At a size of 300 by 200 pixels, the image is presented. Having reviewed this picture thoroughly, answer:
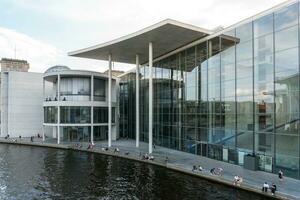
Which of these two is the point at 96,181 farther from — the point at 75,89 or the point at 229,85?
the point at 75,89

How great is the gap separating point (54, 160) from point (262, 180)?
2386cm

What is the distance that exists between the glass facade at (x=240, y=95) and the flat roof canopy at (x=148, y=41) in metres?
1.87

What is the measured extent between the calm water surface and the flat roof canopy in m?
15.6

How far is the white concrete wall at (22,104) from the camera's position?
6022 centimetres

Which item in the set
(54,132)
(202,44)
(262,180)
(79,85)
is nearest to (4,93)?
(54,132)

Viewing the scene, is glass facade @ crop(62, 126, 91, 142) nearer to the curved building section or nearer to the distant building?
the curved building section

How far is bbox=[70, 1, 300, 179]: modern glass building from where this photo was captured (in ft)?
85.7

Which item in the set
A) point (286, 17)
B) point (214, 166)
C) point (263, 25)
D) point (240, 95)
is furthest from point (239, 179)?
point (263, 25)

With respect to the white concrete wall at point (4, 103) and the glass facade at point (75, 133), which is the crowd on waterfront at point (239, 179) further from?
the white concrete wall at point (4, 103)

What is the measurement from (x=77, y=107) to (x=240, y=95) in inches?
1170

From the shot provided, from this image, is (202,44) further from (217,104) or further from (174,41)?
(217,104)

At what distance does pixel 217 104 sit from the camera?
34469mm

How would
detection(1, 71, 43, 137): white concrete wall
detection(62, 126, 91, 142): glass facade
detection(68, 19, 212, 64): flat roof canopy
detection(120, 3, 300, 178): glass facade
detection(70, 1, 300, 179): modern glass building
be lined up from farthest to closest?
detection(1, 71, 43, 137): white concrete wall → detection(62, 126, 91, 142): glass facade → detection(68, 19, 212, 64): flat roof canopy → detection(70, 1, 300, 179): modern glass building → detection(120, 3, 300, 178): glass facade

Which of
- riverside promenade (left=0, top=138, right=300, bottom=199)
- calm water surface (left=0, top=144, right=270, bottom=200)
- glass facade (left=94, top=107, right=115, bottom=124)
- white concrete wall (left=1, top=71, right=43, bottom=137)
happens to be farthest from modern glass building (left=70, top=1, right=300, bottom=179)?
white concrete wall (left=1, top=71, right=43, bottom=137)
